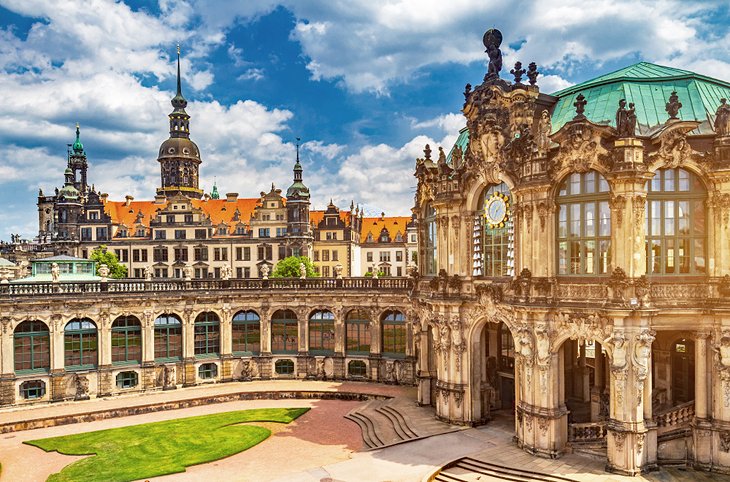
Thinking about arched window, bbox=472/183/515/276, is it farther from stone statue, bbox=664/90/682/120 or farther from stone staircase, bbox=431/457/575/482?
stone staircase, bbox=431/457/575/482

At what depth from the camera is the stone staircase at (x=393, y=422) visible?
98.8ft

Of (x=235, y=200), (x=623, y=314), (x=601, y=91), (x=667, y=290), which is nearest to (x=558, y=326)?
(x=623, y=314)

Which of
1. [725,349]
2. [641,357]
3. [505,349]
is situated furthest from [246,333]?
[725,349]

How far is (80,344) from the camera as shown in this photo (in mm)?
39344

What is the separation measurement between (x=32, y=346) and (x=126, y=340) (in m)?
6.05

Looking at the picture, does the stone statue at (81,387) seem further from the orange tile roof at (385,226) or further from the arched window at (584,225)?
the orange tile roof at (385,226)

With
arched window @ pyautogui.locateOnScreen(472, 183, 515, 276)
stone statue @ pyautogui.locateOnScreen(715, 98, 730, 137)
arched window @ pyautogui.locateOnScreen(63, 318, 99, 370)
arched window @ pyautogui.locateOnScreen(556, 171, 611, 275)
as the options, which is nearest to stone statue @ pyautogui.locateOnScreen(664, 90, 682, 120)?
stone statue @ pyautogui.locateOnScreen(715, 98, 730, 137)

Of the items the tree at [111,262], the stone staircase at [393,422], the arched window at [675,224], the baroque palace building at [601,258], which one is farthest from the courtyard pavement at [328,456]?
the tree at [111,262]

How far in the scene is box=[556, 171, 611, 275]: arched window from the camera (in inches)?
990

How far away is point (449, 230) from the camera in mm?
31922

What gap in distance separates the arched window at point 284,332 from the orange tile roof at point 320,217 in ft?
172

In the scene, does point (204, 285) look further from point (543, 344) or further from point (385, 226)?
point (385, 226)

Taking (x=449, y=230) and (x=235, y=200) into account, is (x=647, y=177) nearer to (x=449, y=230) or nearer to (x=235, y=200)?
(x=449, y=230)

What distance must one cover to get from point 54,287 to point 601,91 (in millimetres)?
37510
